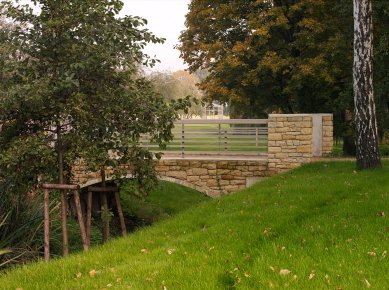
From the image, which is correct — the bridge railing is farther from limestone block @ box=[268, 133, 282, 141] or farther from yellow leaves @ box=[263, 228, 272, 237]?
yellow leaves @ box=[263, 228, 272, 237]

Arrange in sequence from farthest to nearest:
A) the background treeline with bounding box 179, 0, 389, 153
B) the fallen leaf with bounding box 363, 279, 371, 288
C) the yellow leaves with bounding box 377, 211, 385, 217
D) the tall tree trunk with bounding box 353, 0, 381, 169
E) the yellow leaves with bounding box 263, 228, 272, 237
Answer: the background treeline with bounding box 179, 0, 389, 153, the tall tree trunk with bounding box 353, 0, 381, 169, the yellow leaves with bounding box 377, 211, 385, 217, the yellow leaves with bounding box 263, 228, 272, 237, the fallen leaf with bounding box 363, 279, 371, 288

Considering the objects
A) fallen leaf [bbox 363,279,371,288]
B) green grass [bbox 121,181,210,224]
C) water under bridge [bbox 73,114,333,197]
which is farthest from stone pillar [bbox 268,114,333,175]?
fallen leaf [bbox 363,279,371,288]

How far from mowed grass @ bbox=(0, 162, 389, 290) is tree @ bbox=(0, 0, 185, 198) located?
1528 millimetres

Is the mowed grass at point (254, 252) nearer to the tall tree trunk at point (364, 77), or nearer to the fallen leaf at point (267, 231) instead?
the fallen leaf at point (267, 231)

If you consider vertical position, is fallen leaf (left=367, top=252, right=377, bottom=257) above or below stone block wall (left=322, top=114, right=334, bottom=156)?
below

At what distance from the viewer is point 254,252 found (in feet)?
18.2

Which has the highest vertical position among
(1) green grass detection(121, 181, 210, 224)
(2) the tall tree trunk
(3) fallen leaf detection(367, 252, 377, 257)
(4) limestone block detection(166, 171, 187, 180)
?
(2) the tall tree trunk

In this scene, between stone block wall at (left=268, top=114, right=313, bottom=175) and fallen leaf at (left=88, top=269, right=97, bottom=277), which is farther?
stone block wall at (left=268, top=114, right=313, bottom=175)

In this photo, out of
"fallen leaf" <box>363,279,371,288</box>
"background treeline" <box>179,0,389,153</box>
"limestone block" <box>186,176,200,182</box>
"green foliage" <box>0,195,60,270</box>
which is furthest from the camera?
"background treeline" <box>179,0,389,153</box>

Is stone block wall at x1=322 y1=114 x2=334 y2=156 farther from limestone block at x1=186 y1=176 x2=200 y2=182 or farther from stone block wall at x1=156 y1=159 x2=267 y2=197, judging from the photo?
limestone block at x1=186 y1=176 x2=200 y2=182

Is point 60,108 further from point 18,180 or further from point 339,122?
point 339,122

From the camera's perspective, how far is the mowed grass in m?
4.69

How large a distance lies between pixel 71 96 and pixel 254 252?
3497 millimetres

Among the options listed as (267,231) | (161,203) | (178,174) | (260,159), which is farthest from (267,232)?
(161,203)
